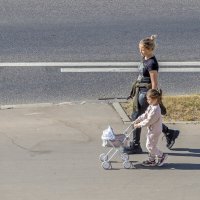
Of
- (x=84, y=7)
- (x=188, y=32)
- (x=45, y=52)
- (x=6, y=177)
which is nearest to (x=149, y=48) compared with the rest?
(x=6, y=177)

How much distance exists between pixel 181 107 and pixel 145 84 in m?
1.74

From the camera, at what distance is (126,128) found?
9.98 metres

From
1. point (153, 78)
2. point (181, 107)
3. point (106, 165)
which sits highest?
point (181, 107)

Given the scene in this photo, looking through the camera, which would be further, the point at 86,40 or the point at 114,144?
the point at 86,40

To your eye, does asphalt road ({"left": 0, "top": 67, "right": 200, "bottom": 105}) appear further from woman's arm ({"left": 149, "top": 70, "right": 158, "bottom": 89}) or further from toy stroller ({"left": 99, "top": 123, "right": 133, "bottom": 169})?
toy stroller ({"left": 99, "top": 123, "right": 133, "bottom": 169})

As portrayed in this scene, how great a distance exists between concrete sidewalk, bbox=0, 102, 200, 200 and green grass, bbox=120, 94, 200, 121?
0.92ft

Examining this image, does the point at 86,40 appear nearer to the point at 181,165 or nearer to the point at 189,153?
the point at 189,153

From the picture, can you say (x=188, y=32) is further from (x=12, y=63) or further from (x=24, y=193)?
(x=24, y=193)

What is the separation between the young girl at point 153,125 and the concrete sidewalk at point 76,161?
0.41 ft

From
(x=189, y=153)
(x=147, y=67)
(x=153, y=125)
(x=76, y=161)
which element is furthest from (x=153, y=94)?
(x=76, y=161)

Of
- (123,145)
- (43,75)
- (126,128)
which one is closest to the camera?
(123,145)

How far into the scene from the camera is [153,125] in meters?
8.77

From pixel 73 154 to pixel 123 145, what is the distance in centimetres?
70

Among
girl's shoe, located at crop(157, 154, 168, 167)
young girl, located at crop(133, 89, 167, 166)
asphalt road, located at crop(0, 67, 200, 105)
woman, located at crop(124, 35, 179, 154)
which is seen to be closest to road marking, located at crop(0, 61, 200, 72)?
asphalt road, located at crop(0, 67, 200, 105)
